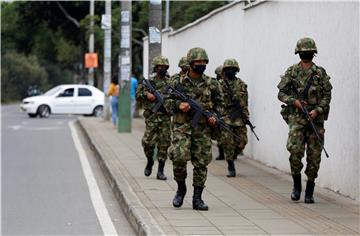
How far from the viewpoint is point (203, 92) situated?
9.20 meters

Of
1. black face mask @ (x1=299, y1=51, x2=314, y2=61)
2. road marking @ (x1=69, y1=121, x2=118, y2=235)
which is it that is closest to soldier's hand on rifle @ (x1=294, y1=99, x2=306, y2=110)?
black face mask @ (x1=299, y1=51, x2=314, y2=61)

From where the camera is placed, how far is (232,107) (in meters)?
13.0

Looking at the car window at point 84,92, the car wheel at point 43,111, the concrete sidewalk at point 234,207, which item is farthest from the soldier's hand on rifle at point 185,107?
the car wheel at point 43,111

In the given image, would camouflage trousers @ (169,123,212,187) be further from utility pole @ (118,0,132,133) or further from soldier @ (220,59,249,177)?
utility pole @ (118,0,132,133)

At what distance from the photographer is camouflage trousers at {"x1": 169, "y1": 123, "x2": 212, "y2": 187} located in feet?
29.9

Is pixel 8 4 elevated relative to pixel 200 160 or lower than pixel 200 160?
elevated

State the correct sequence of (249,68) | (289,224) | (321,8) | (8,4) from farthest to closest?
(8,4)
(249,68)
(321,8)
(289,224)

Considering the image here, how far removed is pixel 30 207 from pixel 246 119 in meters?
3.98

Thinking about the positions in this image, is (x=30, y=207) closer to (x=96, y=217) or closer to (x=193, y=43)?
(x=96, y=217)

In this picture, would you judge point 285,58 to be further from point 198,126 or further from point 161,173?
point 198,126

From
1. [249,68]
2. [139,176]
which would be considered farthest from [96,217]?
[249,68]

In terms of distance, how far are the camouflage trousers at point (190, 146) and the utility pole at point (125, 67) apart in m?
10.5

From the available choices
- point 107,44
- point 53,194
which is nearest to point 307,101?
point 53,194

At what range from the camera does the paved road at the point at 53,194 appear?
9234 mm
